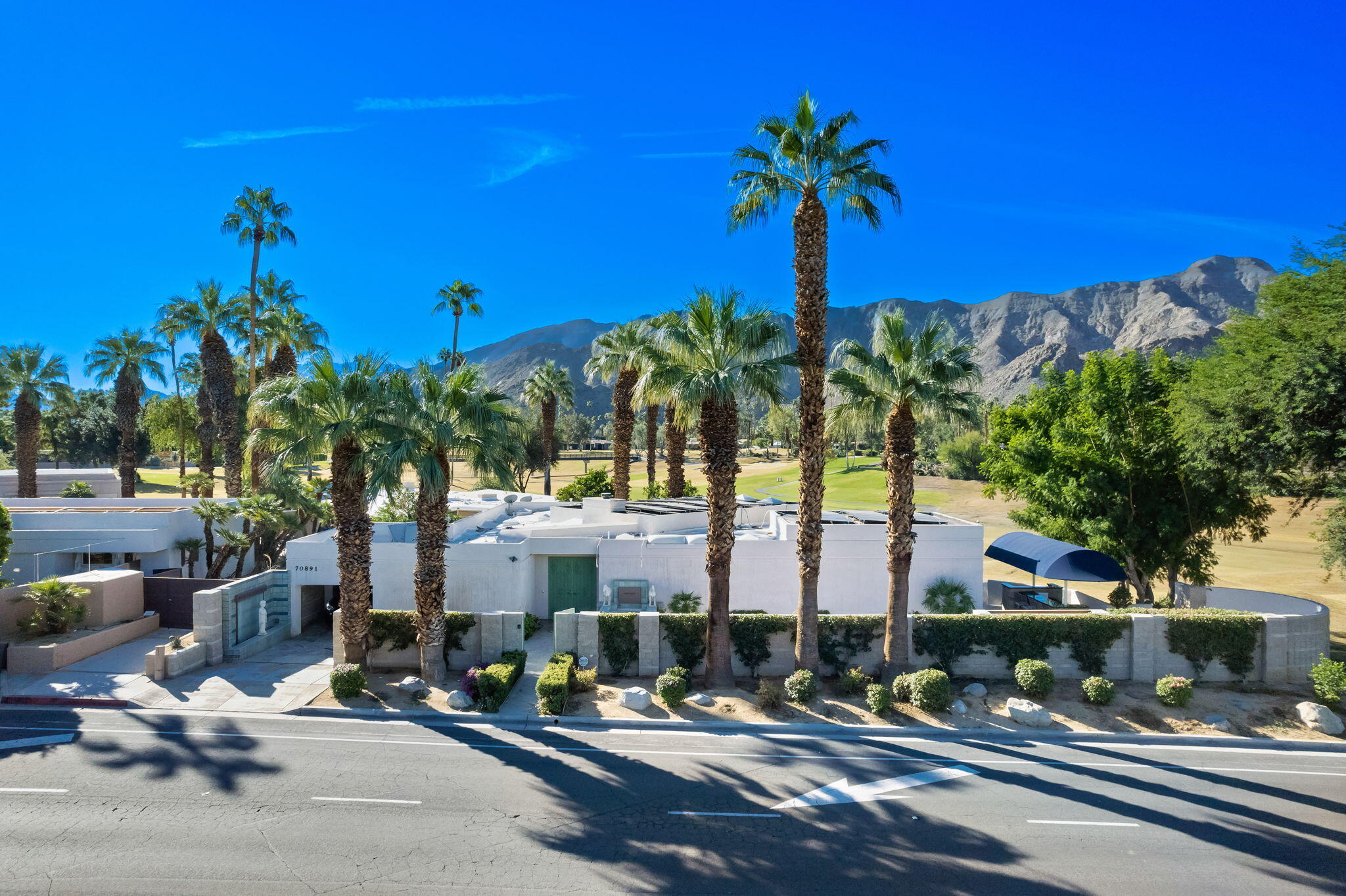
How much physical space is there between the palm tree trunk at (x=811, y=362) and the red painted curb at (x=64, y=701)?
16159mm

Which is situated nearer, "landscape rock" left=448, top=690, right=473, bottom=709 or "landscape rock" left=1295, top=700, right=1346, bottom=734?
"landscape rock" left=1295, top=700, right=1346, bottom=734

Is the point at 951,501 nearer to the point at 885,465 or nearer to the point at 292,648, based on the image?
the point at 885,465

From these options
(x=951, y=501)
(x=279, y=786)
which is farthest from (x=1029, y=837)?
(x=951, y=501)

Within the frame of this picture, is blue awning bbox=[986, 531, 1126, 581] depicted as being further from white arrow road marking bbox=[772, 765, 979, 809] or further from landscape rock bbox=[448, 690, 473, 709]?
landscape rock bbox=[448, 690, 473, 709]

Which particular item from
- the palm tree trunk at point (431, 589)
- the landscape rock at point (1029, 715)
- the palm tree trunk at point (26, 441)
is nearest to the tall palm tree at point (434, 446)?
the palm tree trunk at point (431, 589)

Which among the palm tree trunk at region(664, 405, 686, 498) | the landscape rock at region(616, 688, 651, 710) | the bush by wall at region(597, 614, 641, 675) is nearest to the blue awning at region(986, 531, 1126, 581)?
the bush by wall at region(597, 614, 641, 675)

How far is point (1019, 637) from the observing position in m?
18.5

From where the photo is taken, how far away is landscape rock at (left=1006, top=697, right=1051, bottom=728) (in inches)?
630

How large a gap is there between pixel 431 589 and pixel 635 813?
890cm

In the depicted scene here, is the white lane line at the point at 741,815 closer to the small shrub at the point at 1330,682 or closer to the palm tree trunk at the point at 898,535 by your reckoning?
the palm tree trunk at the point at 898,535

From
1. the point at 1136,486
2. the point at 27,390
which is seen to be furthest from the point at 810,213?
the point at 27,390

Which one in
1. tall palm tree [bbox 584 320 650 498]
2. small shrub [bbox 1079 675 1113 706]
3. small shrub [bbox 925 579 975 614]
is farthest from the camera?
tall palm tree [bbox 584 320 650 498]

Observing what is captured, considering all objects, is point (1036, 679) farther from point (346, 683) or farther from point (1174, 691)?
point (346, 683)

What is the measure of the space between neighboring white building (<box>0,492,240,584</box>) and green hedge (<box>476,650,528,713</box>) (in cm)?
2014
